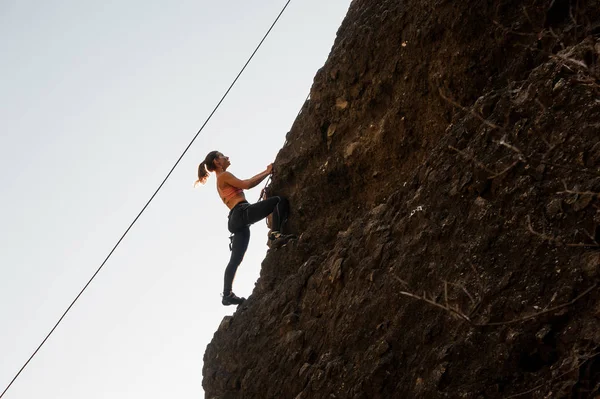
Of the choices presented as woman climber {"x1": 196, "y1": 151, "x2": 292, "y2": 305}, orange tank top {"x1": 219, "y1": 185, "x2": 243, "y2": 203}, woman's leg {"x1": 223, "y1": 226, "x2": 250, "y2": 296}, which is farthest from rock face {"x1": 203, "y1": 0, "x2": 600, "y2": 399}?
woman's leg {"x1": 223, "y1": 226, "x2": 250, "y2": 296}

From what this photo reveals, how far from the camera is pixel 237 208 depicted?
33.9ft

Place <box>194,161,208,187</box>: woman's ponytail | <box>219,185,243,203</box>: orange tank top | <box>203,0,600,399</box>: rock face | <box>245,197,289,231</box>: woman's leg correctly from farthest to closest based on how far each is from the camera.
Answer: <box>194,161,208,187</box>: woman's ponytail
<box>219,185,243,203</box>: orange tank top
<box>245,197,289,231</box>: woman's leg
<box>203,0,600,399</box>: rock face

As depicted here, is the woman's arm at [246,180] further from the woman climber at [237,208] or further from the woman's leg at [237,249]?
the woman's leg at [237,249]

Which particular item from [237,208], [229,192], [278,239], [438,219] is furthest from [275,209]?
[438,219]

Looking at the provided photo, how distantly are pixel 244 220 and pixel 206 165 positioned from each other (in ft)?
3.56

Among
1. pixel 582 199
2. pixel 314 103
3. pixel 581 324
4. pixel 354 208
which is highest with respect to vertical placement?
pixel 314 103

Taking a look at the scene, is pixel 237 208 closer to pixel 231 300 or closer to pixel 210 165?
pixel 210 165

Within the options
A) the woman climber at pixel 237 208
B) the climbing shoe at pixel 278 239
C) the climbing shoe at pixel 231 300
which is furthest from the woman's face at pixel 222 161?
the climbing shoe at pixel 231 300

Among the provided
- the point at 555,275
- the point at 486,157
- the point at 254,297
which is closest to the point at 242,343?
the point at 254,297

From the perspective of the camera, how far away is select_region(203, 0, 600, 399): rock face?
5012mm

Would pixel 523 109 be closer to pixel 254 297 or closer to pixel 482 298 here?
pixel 482 298

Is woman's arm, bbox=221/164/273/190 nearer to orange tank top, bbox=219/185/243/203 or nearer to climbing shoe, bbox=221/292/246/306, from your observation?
orange tank top, bbox=219/185/243/203

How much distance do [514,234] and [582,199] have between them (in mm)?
612

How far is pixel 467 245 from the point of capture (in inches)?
235
